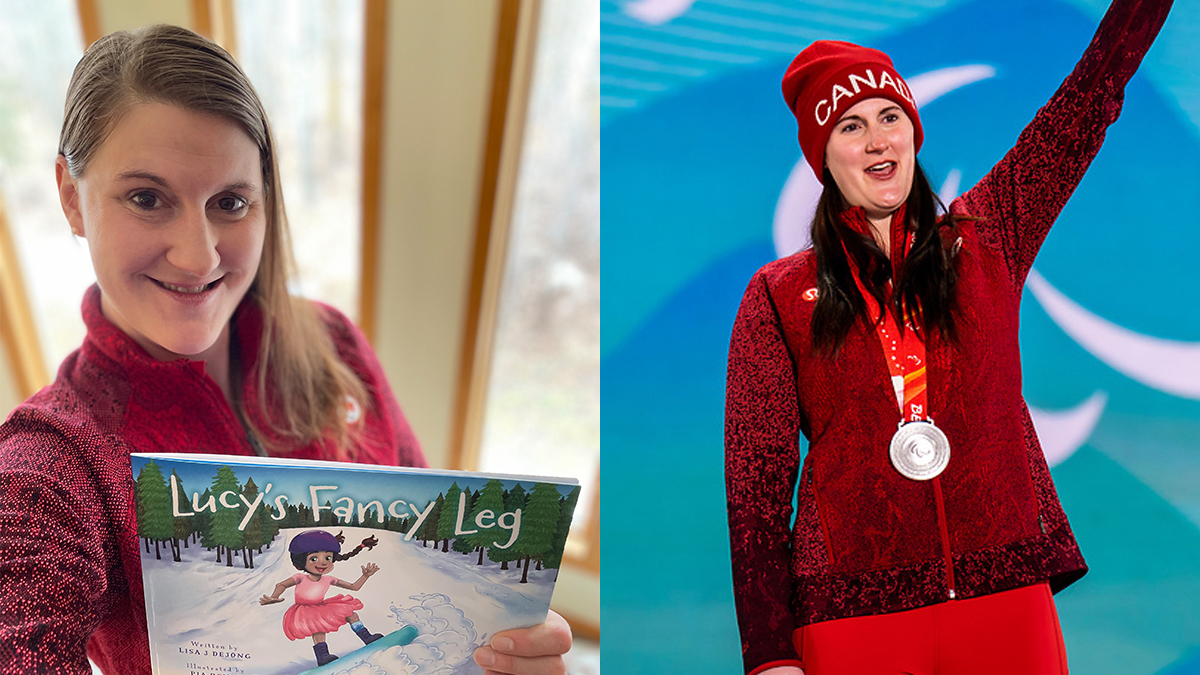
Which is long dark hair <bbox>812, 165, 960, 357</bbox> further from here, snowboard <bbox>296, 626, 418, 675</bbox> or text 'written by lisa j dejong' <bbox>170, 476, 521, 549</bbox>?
snowboard <bbox>296, 626, 418, 675</bbox>

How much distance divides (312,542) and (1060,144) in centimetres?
112

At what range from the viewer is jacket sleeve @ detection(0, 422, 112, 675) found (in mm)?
905

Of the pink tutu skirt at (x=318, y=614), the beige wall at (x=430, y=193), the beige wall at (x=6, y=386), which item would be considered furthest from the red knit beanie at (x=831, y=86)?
the beige wall at (x=6, y=386)

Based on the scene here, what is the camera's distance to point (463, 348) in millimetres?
3617

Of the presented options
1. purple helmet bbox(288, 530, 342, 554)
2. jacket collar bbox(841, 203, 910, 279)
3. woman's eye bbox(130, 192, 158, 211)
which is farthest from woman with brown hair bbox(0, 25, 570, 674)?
jacket collar bbox(841, 203, 910, 279)

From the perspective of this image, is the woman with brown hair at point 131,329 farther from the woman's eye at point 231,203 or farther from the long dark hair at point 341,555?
the long dark hair at point 341,555

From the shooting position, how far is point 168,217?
41.9 inches

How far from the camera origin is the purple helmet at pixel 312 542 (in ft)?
3.26

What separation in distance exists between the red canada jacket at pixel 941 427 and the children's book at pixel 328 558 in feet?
1.10

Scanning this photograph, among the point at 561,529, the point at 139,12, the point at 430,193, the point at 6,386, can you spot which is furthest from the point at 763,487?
the point at 6,386

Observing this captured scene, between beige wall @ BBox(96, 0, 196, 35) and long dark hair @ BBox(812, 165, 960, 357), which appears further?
beige wall @ BBox(96, 0, 196, 35)

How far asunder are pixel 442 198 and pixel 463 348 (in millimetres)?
649

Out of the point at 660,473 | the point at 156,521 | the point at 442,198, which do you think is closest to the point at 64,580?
the point at 156,521

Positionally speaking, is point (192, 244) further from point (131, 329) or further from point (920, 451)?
point (920, 451)
